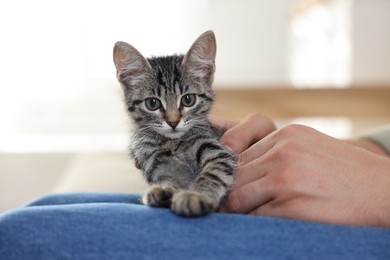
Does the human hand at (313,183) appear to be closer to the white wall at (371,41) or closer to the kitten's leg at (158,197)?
the kitten's leg at (158,197)

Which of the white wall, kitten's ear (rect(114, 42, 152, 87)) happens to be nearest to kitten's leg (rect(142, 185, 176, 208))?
kitten's ear (rect(114, 42, 152, 87))

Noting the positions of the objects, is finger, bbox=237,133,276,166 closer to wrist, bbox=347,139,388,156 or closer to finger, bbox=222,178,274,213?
finger, bbox=222,178,274,213

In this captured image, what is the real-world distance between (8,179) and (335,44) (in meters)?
2.76

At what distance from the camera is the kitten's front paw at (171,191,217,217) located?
2.56ft

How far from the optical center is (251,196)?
919mm

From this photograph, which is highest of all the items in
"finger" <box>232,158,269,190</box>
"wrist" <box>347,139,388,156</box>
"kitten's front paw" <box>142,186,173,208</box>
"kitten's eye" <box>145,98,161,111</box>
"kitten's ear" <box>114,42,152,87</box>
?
"kitten's ear" <box>114,42,152,87</box>

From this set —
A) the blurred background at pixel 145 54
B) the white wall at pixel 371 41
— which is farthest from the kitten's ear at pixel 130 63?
the white wall at pixel 371 41

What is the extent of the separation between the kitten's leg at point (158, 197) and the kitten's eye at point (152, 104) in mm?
350

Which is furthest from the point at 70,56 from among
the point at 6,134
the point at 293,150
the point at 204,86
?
the point at 293,150

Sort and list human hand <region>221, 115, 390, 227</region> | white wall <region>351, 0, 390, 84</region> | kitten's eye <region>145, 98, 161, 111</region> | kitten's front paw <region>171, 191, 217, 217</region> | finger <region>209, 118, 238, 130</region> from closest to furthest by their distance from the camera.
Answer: kitten's front paw <region>171, 191, 217, 217</region>
human hand <region>221, 115, 390, 227</region>
kitten's eye <region>145, 98, 161, 111</region>
finger <region>209, 118, 238, 130</region>
white wall <region>351, 0, 390, 84</region>

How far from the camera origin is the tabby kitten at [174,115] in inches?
46.6

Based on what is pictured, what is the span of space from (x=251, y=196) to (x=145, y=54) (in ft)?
10.3

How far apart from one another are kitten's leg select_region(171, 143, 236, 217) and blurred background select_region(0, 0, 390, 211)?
5.12ft

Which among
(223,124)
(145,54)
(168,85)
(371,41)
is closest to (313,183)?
(168,85)
